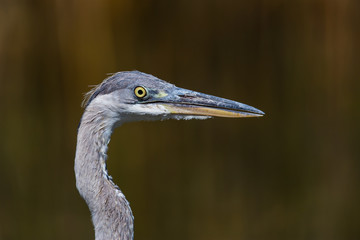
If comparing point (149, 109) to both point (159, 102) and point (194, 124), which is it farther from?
point (194, 124)

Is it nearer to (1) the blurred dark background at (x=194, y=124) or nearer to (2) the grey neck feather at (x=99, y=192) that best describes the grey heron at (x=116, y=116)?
(2) the grey neck feather at (x=99, y=192)

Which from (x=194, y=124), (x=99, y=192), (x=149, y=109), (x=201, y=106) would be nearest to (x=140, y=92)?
(x=149, y=109)

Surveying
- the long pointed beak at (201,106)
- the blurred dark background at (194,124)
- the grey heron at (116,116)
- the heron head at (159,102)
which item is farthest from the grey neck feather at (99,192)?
the blurred dark background at (194,124)

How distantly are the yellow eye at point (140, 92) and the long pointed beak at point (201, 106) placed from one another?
82 millimetres

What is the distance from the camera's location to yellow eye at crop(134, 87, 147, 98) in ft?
8.58

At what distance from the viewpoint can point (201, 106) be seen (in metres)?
2.64

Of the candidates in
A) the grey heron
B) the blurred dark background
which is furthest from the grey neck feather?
the blurred dark background

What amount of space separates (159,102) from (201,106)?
0.67 feet

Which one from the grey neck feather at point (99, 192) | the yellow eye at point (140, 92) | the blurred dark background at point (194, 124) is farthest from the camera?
the blurred dark background at point (194, 124)

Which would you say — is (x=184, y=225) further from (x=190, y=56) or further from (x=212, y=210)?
(x=190, y=56)

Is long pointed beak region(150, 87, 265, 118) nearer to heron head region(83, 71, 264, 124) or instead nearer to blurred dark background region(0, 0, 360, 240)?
heron head region(83, 71, 264, 124)

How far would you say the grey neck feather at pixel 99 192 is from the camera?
2508 millimetres

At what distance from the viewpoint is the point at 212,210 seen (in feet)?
16.8
